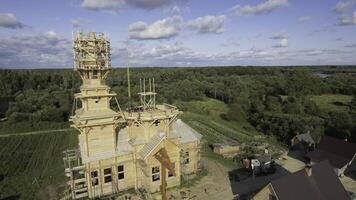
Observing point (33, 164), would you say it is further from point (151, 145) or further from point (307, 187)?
point (307, 187)

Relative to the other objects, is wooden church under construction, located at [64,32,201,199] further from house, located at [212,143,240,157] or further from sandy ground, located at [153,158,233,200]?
house, located at [212,143,240,157]

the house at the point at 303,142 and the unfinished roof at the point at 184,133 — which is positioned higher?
the unfinished roof at the point at 184,133

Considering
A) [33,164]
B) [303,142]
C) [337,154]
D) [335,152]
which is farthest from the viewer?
[303,142]

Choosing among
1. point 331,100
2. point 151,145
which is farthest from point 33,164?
point 331,100

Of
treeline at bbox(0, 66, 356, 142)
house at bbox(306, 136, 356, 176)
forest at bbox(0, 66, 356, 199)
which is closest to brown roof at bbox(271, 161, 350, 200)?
house at bbox(306, 136, 356, 176)

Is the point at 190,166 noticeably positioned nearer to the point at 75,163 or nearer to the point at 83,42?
the point at 75,163

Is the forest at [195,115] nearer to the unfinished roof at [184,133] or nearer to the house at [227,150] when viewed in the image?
the house at [227,150]

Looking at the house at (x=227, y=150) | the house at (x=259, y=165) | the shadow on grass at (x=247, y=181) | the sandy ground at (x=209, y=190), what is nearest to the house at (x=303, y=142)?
the shadow on grass at (x=247, y=181)
